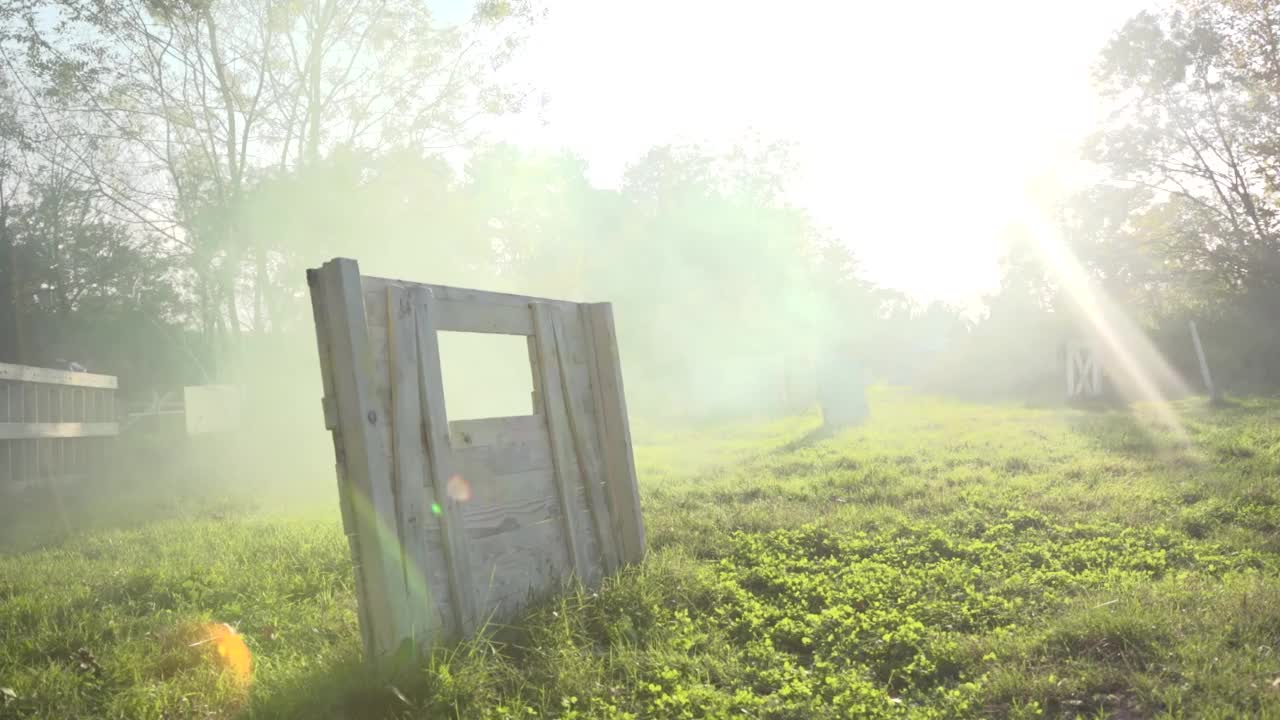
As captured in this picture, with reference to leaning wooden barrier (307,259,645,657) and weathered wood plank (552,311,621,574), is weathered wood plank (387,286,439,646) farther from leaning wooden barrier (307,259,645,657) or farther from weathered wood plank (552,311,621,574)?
weathered wood plank (552,311,621,574)

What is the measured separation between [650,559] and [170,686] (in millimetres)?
3276

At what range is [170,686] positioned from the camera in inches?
179

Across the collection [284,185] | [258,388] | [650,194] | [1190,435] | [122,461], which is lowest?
[1190,435]

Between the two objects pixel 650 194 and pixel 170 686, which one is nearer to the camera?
pixel 170 686

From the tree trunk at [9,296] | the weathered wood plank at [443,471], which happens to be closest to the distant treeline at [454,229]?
the tree trunk at [9,296]

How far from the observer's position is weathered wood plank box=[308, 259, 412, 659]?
4613mm

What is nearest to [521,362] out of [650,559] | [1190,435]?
[1190,435]

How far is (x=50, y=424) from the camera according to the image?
1364 cm

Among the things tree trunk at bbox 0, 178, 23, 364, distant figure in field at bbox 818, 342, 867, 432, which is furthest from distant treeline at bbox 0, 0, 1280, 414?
distant figure in field at bbox 818, 342, 867, 432

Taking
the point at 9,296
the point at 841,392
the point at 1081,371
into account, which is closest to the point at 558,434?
the point at 841,392

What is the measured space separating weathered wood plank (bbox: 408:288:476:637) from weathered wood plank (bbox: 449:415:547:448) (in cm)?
13

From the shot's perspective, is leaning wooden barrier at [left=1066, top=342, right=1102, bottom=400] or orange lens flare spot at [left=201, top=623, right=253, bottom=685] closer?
orange lens flare spot at [left=201, top=623, right=253, bottom=685]

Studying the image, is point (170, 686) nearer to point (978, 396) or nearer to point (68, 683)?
point (68, 683)

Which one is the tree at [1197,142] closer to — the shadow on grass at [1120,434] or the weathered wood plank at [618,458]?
the shadow on grass at [1120,434]
